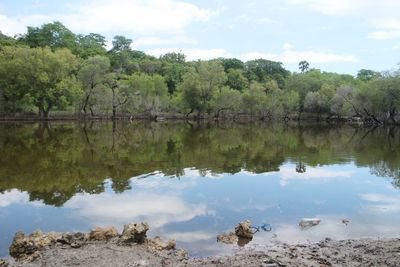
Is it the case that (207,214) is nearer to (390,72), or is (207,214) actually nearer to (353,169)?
(353,169)

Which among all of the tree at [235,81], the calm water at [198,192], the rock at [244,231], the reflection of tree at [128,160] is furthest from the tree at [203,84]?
the rock at [244,231]

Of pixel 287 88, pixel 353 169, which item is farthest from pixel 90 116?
Result: pixel 353 169

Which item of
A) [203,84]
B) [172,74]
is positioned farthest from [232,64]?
[203,84]

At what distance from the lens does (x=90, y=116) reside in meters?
86.2

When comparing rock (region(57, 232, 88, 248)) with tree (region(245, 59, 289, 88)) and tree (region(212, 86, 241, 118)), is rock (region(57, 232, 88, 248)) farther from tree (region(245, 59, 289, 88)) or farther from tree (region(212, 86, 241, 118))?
tree (region(245, 59, 289, 88))

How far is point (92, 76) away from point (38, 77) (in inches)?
434

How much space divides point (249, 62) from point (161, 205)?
146481 millimetres

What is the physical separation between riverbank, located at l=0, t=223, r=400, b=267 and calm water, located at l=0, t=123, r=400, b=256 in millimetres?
850

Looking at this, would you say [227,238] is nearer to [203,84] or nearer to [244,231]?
[244,231]

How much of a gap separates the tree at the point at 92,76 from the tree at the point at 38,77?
3.44m

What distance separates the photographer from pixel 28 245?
1072cm

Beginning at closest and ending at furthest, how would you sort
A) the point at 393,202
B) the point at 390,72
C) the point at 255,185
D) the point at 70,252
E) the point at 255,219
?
the point at 70,252
the point at 255,219
the point at 393,202
the point at 255,185
the point at 390,72

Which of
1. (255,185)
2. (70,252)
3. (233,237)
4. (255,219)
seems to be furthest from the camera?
(255,185)

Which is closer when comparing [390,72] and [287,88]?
[390,72]
